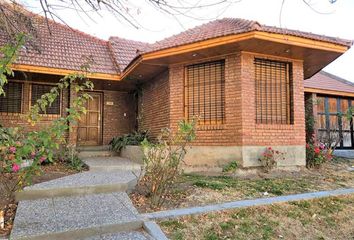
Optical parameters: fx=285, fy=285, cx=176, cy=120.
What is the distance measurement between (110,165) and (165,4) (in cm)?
517

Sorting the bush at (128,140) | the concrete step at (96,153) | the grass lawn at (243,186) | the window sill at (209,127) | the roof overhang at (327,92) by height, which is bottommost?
the grass lawn at (243,186)

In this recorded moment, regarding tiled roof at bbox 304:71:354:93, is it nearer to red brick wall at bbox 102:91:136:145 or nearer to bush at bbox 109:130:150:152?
bush at bbox 109:130:150:152

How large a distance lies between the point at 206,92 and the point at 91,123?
219 inches

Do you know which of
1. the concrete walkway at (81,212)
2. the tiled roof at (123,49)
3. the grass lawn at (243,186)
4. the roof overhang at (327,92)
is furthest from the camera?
the roof overhang at (327,92)

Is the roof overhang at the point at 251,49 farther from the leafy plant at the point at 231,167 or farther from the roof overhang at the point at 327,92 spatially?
the roof overhang at the point at 327,92

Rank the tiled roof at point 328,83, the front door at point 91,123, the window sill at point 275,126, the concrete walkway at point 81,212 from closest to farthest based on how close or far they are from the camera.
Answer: the concrete walkway at point 81,212 → the window sill at point 275,126 → the front door at point 91,123 → the tiled roof at point 328,83

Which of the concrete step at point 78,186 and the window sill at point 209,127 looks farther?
the window sill at point 209,127

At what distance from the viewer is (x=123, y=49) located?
1300 centimetres

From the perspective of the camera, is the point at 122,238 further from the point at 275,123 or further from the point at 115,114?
the point at 115,114

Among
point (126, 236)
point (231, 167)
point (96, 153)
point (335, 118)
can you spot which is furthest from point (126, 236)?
point (335, 118)

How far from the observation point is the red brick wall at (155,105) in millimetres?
9139

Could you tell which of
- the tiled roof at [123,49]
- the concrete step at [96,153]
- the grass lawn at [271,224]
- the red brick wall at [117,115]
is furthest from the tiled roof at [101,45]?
the grass lawn at [271,224]

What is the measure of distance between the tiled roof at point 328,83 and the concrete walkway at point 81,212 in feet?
35.8

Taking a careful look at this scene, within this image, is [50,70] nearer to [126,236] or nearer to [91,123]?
[91,123]
